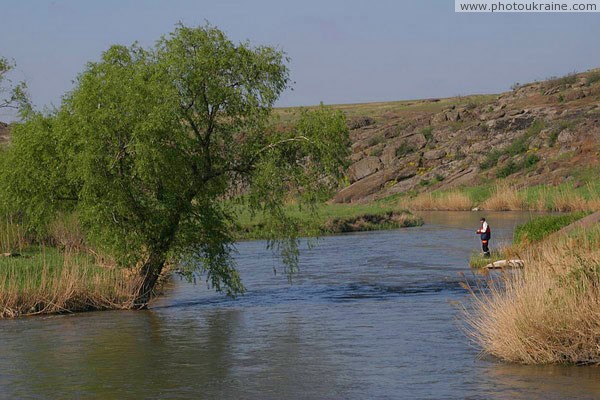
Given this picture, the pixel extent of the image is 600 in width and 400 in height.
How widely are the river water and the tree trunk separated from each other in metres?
0.61

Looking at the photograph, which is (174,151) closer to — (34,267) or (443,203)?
(34,267)

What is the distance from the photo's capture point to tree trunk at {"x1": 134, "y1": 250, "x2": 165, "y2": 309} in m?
25.5

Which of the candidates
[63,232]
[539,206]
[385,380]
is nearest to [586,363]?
[385,380]

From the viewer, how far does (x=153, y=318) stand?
24.3 metres

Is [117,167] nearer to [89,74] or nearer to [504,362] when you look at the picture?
[89,74]

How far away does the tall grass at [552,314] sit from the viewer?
15555mm

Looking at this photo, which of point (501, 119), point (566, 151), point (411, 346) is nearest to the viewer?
point (411, 346)

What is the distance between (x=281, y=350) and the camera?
1950cm

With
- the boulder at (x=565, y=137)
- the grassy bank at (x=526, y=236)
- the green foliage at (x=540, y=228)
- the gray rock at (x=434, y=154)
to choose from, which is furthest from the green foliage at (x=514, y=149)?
the grassy bank at (x=526, y=236)

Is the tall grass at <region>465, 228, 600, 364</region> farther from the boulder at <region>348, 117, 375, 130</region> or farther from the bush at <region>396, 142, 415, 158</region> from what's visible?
the boulder at <region>348, 117, 375, 130</region>

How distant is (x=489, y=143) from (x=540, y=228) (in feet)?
179

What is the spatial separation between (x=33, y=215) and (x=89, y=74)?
4102 millimetres

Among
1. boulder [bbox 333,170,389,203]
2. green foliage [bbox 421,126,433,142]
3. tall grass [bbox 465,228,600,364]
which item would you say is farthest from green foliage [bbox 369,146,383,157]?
tall grass [bbox 465,228,600,364]

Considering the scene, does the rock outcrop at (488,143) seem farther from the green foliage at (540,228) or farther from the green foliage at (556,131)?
the green foliage at (540,228)
